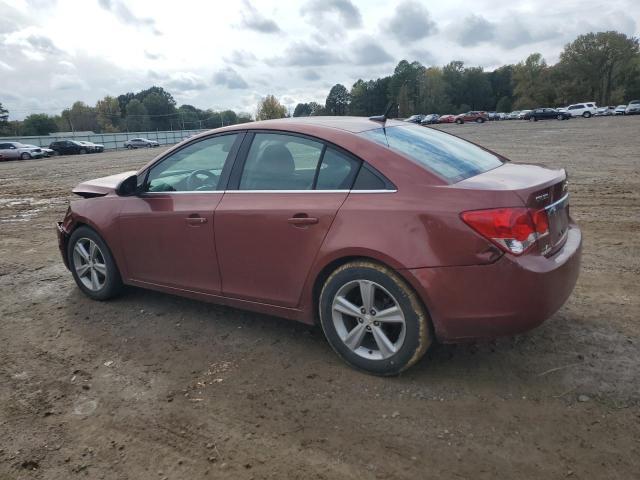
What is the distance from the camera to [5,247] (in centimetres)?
727

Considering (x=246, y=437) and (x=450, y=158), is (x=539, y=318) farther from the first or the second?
(x=246, y=437)

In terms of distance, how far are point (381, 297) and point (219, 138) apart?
1.87 meters

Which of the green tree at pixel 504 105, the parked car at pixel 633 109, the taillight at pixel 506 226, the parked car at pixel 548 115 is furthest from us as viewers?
the green tree at pixel 504 105

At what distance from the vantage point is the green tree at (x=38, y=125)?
97.1 meters

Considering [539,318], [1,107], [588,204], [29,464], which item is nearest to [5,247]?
[29,464]

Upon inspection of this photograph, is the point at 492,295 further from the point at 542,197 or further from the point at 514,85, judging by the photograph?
the point at 514,85

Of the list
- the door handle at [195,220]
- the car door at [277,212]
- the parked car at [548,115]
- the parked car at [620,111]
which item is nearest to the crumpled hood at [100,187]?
the door handle at [195,220]

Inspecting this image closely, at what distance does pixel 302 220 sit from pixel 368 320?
0.77 m

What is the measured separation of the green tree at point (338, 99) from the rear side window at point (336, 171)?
110509mm

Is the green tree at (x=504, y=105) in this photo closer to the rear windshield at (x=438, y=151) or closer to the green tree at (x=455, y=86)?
the green tree at (x=455, y=86)

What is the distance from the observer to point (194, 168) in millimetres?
4133

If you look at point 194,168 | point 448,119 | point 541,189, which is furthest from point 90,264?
point 448,119

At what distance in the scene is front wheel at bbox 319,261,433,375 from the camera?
9.81 ft

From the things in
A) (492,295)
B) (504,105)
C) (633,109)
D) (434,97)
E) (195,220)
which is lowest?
(492,295)
